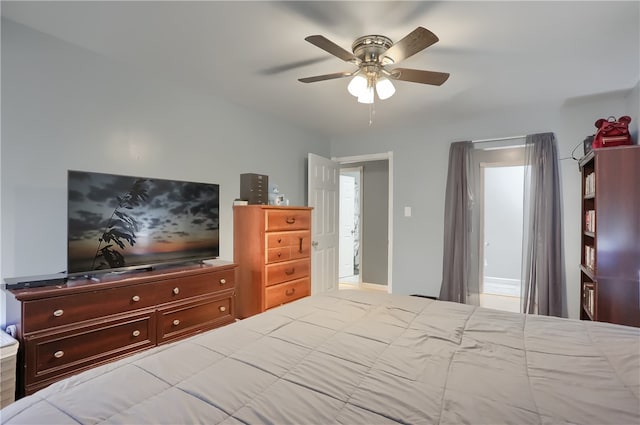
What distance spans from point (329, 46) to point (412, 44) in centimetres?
43

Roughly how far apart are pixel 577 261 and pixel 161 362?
12.5ft

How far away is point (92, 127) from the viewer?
2.33 meters

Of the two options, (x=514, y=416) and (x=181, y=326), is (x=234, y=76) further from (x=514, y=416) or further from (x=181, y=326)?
(x=514, y=416)

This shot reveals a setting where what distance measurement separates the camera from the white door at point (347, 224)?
604cm

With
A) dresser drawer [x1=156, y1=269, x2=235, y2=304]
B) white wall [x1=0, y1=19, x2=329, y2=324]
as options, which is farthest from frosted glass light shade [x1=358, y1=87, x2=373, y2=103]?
dresser drawer [x1=156, y1=269, x2=235, y2=304]

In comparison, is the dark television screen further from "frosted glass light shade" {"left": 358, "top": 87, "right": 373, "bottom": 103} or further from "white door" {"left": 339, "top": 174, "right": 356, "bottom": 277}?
"white door" {"left": 339, "top": 174, "right": 356, "bottom": 277}

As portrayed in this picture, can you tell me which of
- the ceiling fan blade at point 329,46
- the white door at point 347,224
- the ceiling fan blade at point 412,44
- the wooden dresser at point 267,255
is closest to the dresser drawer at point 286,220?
the wooden dresser at point 267,255

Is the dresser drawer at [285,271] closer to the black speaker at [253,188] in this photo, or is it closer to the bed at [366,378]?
the black speaker at [253,188]

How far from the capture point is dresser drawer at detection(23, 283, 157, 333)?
173cm

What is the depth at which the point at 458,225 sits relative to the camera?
12.5 ft

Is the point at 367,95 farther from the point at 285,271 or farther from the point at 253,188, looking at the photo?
the point at 285,271

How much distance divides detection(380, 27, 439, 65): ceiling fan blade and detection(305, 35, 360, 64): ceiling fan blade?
224 millimetres

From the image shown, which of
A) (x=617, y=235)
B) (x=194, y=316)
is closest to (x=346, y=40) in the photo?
(x=194, y=316)

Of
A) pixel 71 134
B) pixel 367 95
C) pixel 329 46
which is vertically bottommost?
pixel 71 134
